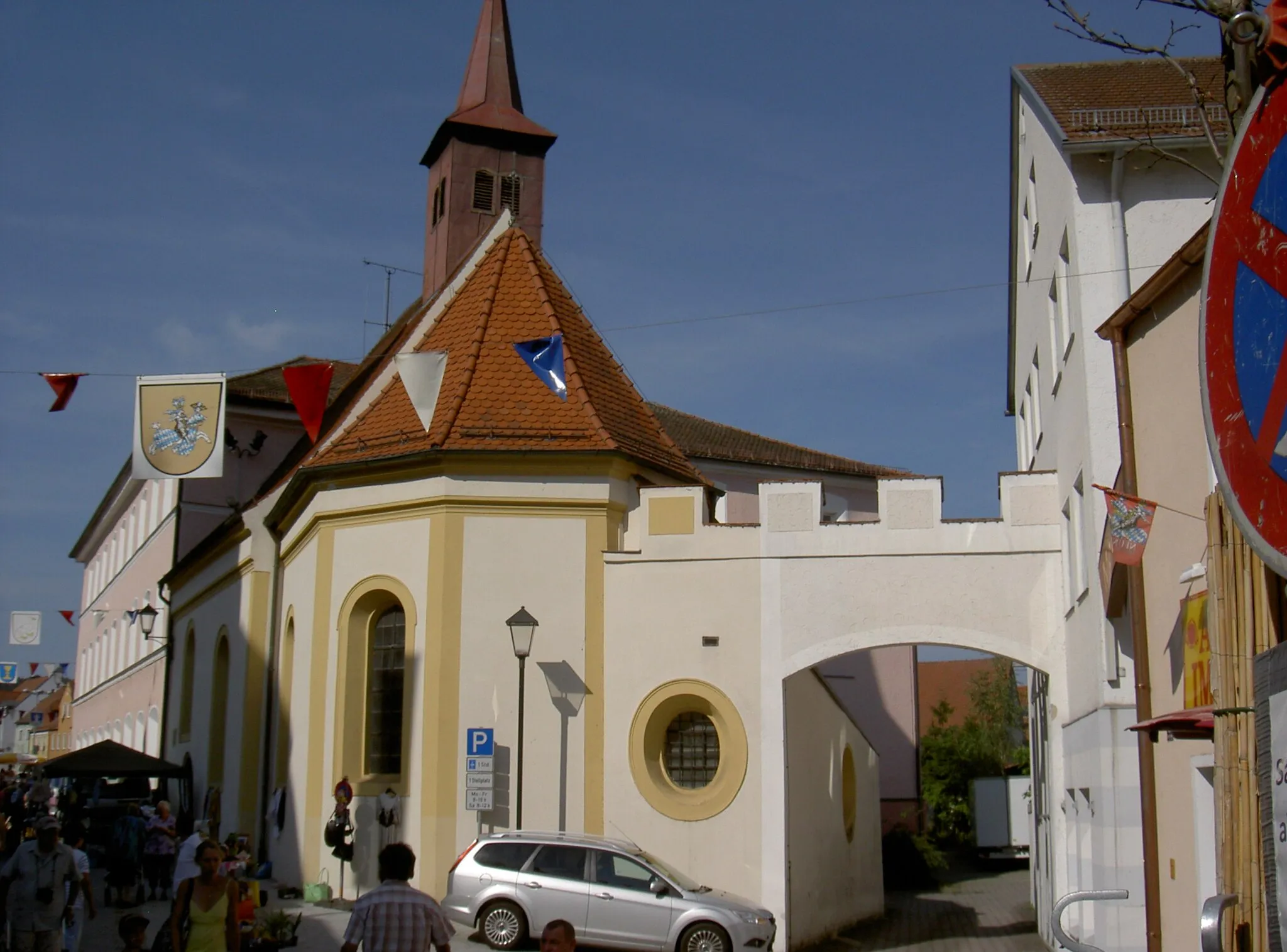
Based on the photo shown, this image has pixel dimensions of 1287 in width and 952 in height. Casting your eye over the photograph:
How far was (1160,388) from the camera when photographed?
1130cm

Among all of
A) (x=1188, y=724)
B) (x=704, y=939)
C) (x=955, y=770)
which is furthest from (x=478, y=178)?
(x=955, y=770)

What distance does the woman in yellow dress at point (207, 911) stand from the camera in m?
8.64

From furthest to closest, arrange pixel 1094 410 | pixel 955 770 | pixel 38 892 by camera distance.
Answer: pixel 955 770 < pixel 1094 410 < pixel 38 892

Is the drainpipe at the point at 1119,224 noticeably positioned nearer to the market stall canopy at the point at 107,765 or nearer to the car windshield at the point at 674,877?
the car windshield at the point at 674,877

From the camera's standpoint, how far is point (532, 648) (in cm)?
1730

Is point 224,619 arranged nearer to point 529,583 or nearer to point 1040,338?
point 529,583

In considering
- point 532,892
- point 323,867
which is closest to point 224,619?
point 323,867

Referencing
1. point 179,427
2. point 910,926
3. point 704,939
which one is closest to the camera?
Answer: point 704,939

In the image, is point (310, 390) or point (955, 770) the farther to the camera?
point (955, 770)

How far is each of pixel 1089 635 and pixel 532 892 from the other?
6103 millimetres

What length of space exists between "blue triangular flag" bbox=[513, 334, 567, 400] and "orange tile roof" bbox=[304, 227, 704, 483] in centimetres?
114

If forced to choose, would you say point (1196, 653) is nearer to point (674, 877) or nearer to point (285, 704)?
point (674, 877)

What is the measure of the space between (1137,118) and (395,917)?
11.5m

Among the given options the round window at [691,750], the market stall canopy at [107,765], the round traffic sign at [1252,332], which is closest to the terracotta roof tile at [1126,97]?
the round traffic sign at [1252,332]
